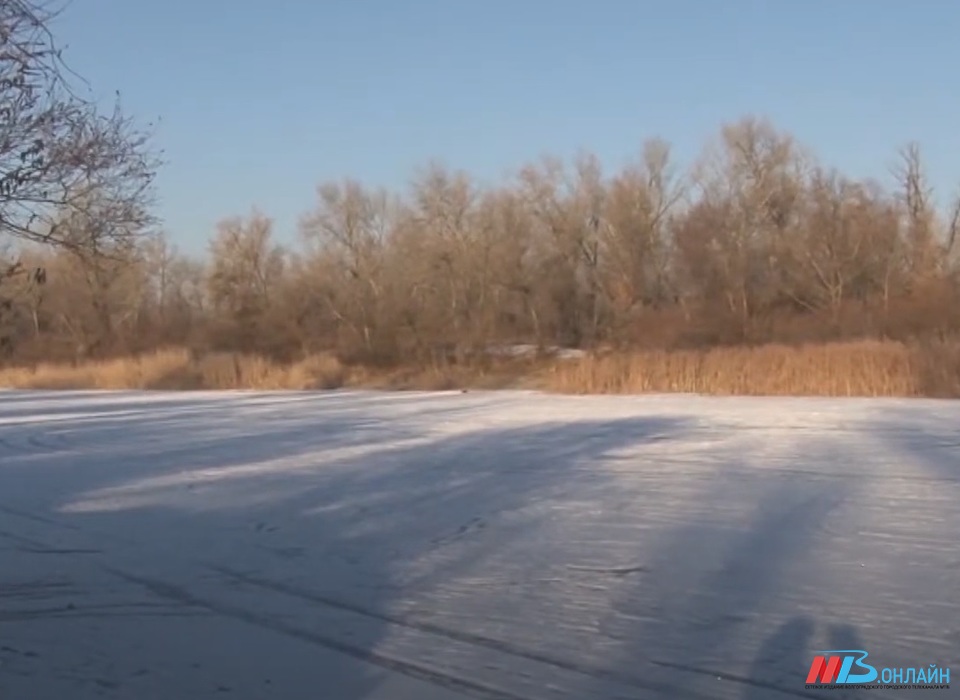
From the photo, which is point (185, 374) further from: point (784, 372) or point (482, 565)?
point (482, 565)

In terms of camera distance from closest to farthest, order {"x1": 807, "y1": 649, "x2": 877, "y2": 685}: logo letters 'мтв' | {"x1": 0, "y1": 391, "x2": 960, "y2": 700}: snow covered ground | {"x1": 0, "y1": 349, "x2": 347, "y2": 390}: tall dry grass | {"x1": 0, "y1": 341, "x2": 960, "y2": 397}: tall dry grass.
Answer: {"x1": 807, "y1": 649, "x2": 877, "y2": 685}: logo letters 'мтв', {"x1": 0, "y1": 391, "x2": 960, "y2": 700}: snow covered ground, {"x1": 0, "y1": 341, "x2": 960, "y2": 397}: tall dry grass, {"x1": 0, "y1": 349, "x2": 347, "y2": 390}: tall dry grass

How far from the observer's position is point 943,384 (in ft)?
72.5

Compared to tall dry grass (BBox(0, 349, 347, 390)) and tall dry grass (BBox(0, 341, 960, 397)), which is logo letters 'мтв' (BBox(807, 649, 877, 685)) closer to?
tall dry grass (BBox(0, 341, 960, 397))

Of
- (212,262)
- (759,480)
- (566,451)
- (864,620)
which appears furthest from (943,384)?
(212,262)

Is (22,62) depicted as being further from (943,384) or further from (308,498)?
(943,384)

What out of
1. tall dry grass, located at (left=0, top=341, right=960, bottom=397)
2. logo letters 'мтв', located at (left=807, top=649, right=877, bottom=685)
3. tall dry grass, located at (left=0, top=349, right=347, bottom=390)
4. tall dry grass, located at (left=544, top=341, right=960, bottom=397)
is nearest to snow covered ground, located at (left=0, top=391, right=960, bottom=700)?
logo letters 'мтв', located at (left=807, top=649, right=877, bottom=685)

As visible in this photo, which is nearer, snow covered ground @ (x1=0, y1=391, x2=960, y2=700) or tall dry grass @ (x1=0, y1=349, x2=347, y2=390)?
snow covered ground @ (x1=0, y1=391, x2=960, y2=700)

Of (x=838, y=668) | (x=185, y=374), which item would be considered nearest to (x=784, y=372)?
(x=185, y=374)

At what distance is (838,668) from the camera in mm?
5203

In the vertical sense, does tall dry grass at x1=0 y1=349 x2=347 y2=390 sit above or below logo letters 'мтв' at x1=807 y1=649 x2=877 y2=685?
above

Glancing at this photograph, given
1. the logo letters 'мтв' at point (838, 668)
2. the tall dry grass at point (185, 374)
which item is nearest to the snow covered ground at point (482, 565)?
the logo letters 'мтв' at point (838, 668)

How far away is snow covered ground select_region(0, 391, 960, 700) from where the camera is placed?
5418mm

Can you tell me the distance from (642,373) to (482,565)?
18951 mm

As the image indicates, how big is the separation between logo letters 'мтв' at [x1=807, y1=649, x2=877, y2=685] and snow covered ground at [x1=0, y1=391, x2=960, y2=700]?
0.07 meters
